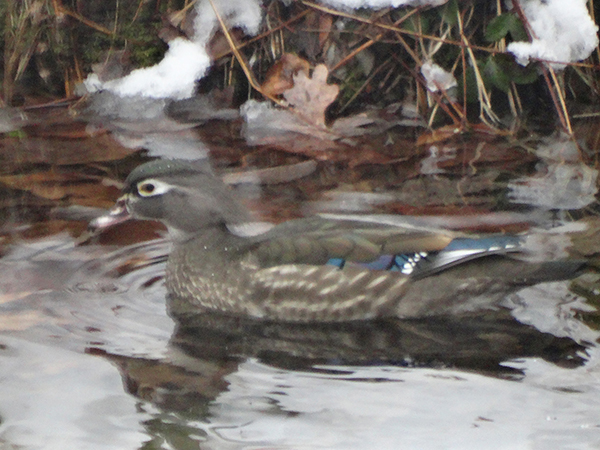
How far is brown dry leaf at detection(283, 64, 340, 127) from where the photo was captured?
5547 millimetres

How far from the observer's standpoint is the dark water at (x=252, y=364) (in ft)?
8.79

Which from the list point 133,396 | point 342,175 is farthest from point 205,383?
point 342,175

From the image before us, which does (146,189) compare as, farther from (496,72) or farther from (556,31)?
(556,31)

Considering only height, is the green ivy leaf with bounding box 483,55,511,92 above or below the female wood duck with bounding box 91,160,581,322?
above

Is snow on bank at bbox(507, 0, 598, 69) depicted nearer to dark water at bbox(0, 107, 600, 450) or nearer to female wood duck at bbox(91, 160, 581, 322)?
dark water at bbox(0, 107, 600, 450)

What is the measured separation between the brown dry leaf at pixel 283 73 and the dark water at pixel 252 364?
4.20ft

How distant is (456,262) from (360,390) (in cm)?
86

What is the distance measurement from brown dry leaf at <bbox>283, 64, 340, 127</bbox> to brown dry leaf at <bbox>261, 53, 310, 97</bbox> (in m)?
0.09

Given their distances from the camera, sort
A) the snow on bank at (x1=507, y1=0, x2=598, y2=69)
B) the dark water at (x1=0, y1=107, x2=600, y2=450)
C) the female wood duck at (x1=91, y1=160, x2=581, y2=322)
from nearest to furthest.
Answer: the dark water at (x1=0, y1=107, x2=600, y2=450) < the female wood duck at (x1=91, y1=160, x2=581, y2=322) < the snow on bank at (x1=507, y1=0, x2=598, y2=69)

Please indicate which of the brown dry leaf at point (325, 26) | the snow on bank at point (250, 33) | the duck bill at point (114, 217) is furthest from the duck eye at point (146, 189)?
the brown dry leaf at point (325, 26)

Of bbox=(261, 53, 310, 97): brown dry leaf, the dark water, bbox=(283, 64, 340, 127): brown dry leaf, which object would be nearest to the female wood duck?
the dark water

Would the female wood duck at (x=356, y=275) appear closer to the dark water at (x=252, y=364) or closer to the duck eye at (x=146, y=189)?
the dark water at (x=252, y=364)

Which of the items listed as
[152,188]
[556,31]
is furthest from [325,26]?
[152,188]

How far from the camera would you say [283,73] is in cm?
573
